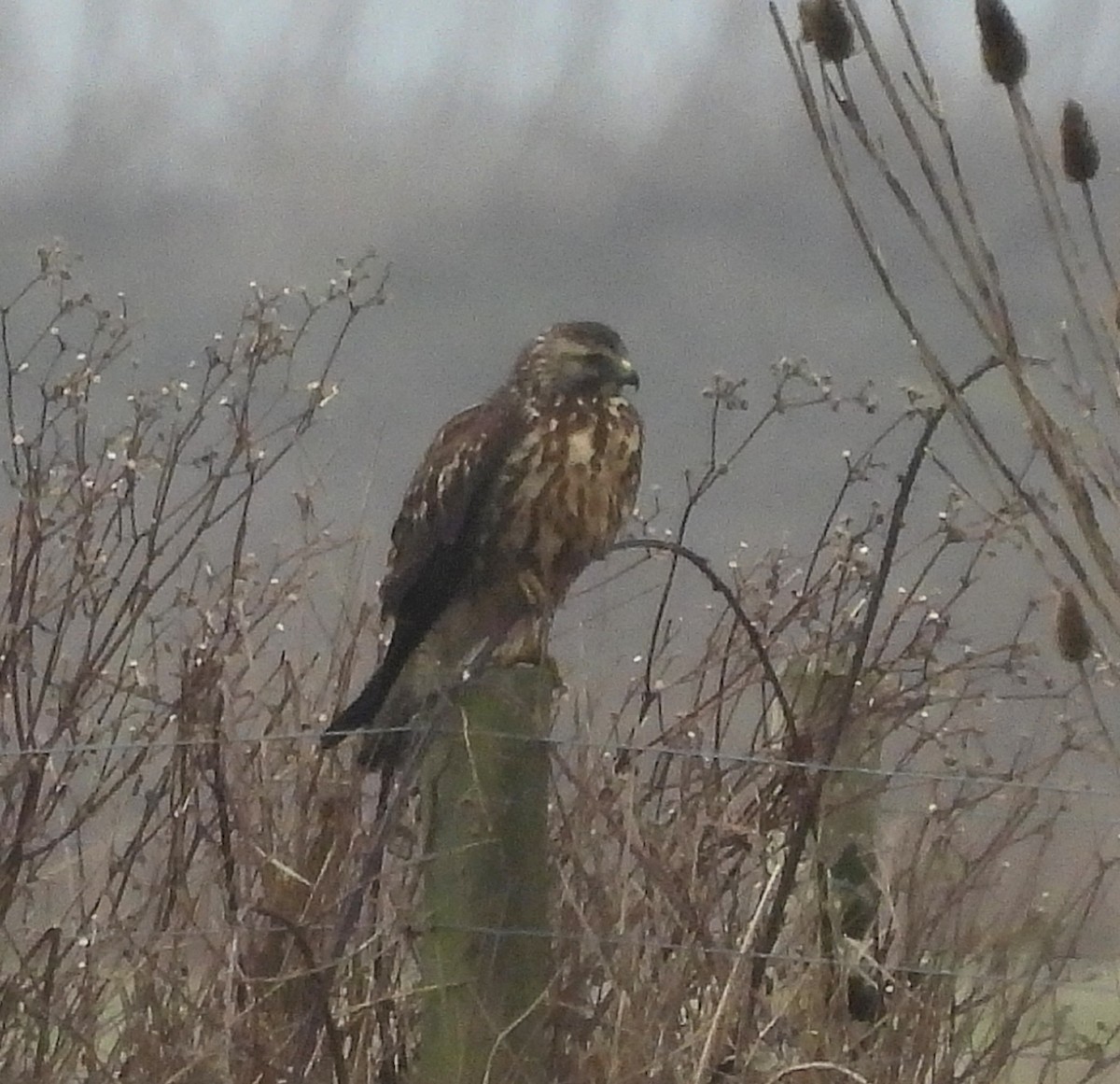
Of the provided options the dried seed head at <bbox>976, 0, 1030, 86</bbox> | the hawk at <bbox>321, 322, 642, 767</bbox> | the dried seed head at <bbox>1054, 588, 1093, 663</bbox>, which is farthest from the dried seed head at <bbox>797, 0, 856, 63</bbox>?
the hawk at <bbox>321, 322, 642, 767</bbox>

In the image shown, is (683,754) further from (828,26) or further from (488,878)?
(828,26)

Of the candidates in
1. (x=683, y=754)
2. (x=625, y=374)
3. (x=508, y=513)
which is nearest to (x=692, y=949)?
(x=683, y=754)

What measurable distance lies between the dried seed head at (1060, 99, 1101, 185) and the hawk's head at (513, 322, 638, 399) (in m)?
1.85

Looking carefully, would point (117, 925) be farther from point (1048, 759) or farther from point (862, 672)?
point (1048, 759)

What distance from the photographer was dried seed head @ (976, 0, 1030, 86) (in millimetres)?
1080

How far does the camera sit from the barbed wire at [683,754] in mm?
1993

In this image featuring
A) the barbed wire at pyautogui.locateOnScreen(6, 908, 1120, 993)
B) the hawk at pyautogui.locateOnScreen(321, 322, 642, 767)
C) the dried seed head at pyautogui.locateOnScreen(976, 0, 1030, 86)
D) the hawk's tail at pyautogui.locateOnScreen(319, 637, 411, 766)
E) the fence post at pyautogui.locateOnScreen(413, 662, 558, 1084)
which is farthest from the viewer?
the hawk at pyautogui.locateOnScreen(321, 322, 642, 767)

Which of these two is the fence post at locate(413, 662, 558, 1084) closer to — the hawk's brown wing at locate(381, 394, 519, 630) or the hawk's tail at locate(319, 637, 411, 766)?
the hawk's tail at locate(319, 637, 411, 766)

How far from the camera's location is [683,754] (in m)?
1.98

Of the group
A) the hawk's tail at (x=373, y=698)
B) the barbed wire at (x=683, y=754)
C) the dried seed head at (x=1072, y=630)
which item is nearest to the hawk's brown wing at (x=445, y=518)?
the hawk's tail at (x=373, y=698)

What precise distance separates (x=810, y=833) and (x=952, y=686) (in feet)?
2.40

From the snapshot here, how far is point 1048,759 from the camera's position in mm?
2820

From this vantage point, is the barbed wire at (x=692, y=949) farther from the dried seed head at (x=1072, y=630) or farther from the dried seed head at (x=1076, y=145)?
the dried seed head at (x=1076, y=145)

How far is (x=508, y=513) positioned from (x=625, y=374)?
0.31 metres
